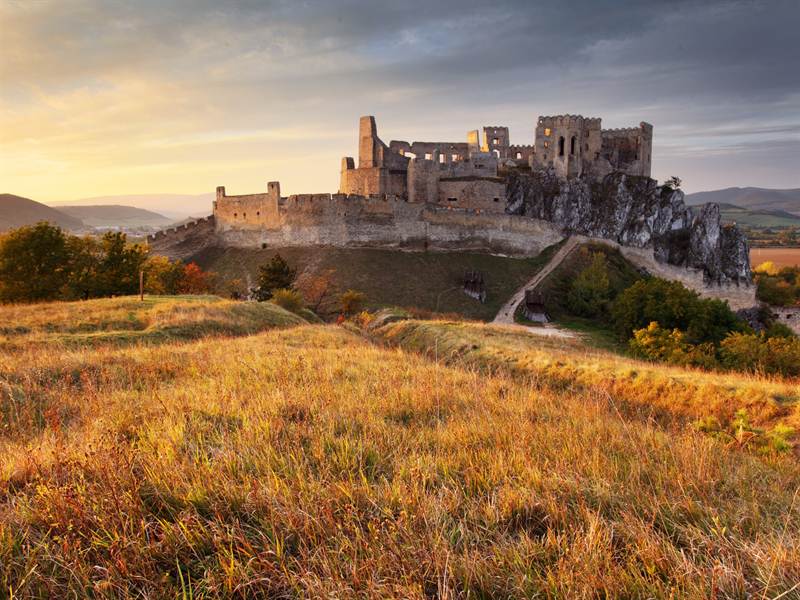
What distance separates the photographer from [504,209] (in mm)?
51375

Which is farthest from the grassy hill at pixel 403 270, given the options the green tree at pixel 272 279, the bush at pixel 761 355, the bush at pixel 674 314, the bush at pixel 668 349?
the bush at pixel 761 355

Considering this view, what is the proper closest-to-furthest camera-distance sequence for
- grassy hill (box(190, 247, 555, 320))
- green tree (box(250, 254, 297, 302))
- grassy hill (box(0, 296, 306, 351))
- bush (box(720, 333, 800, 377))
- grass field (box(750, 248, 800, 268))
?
grassy hill (box(0, 296, 306, 351))
bush (box(720, 333, 800, 377))
green tree (box(250, 254, 297, 302))
grassy hill (box(190, 247, 555, 320))
grass field (box(750, 248, 800, 268))

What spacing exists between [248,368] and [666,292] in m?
33.5

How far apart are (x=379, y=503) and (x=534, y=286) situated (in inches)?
1584

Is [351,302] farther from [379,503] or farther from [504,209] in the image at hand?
[379,503]

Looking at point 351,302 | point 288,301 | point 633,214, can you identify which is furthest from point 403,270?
point 633,214

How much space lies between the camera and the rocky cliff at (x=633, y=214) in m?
53.0

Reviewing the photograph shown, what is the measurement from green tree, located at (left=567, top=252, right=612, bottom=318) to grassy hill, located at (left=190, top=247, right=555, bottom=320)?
4.48 metres

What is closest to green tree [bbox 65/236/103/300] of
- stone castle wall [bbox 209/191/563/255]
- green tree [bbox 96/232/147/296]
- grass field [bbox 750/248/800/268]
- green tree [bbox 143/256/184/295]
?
green tree [bbox 96/232/147/296]

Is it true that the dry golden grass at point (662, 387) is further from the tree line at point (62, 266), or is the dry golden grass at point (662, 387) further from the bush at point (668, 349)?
the tree line at point (62, 266)

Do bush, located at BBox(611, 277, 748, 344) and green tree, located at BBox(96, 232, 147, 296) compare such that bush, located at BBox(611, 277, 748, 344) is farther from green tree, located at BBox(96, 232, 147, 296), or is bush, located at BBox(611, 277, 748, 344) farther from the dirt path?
green tree, located at BBox(96, 232, 147, 296)

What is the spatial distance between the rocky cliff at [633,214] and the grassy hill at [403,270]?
953cm

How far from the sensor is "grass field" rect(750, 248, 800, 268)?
314ft

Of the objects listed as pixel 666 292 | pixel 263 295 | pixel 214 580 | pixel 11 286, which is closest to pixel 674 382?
pixel 214 580
